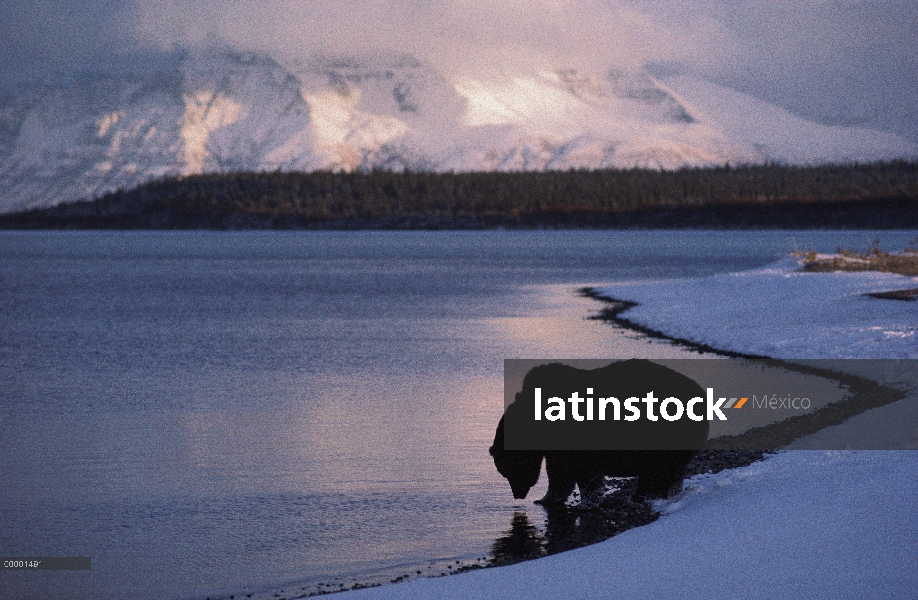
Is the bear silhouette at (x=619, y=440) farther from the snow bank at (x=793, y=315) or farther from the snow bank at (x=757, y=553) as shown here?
the snow bank at (x=793, y=315)

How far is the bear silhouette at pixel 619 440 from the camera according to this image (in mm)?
10977

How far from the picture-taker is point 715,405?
736 inches

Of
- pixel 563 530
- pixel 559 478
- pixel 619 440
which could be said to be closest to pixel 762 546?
pixel 619 440

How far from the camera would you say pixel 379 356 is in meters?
26.7

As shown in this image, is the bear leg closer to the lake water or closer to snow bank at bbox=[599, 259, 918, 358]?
the lake water

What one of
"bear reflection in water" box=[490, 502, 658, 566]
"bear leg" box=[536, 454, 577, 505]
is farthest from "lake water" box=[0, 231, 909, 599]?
"bear leg" box=[536, 454, 577, 505]

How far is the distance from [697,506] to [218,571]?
451 cm

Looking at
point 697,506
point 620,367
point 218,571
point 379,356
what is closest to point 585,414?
point 620,367

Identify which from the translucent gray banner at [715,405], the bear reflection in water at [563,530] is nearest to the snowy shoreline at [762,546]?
the bear reflection in water at [563,530]

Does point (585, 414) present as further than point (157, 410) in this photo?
No

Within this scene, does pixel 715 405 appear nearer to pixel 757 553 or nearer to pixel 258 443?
pixel 258 443

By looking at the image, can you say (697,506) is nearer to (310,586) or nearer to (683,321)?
(310,586)

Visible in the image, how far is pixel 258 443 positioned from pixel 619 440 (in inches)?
262

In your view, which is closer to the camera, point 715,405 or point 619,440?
point 619,440
